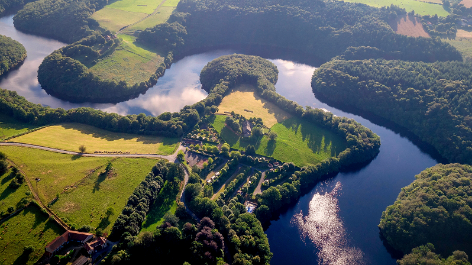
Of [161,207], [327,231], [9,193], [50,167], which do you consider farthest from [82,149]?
[327,231]

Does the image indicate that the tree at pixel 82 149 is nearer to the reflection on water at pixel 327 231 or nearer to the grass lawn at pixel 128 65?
the grass lawn at pixel 128 65

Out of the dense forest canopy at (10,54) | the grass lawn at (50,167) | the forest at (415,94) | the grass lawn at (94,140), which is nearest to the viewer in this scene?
the grass lawn at (50,167)

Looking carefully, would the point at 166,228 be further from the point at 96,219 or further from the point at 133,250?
the point at 96,219

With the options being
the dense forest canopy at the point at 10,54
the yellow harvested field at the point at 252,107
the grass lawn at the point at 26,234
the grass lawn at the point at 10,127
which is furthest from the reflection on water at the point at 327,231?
the dense forest canopy at the point at 10,54

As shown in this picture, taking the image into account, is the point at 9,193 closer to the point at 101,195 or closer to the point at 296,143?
the point at 101,195

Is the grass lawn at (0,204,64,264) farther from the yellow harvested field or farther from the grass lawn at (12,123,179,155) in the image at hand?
the yellow harvested field

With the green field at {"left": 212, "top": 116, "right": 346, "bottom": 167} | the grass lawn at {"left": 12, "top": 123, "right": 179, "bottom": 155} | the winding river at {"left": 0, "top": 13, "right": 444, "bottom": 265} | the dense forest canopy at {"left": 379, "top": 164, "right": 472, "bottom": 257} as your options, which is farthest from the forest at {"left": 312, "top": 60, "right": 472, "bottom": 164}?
the grass lawn at {"left": 12, "top": 123, "right": 179, "bottom": 155}
